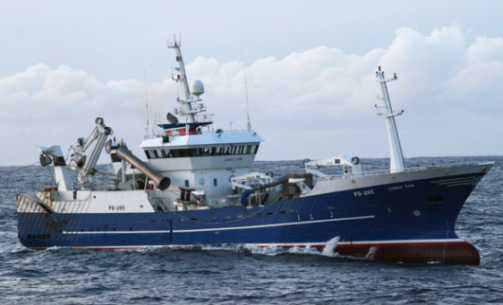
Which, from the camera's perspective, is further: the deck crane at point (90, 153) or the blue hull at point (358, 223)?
the deck crane at point (90, 153)

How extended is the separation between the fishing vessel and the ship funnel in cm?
6

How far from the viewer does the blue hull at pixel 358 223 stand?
2323 cm

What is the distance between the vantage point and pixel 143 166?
27797 mm

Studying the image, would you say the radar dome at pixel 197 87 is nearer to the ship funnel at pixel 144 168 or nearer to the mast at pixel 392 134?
the ship funnel at pixel 144 168

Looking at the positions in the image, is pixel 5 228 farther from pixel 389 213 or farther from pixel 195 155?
pixel 389 213

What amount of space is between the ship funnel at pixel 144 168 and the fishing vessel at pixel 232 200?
6cm

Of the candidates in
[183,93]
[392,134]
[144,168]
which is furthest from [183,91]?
[392,134]


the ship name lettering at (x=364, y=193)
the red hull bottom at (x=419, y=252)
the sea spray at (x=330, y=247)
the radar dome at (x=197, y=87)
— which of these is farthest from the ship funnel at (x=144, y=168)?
the ship name lettering at (x=364, y=193)

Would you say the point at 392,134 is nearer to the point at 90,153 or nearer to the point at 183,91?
the point at 183,91

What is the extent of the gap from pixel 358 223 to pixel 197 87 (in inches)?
427

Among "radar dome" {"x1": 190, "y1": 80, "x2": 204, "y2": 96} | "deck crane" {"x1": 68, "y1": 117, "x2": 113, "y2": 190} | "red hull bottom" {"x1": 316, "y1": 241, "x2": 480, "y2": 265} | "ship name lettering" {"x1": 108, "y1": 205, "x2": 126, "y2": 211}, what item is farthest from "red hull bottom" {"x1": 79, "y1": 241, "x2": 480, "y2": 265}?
"deck crane" {"x1": 68, "y1": 117, "x2": 113, "y2": 190}

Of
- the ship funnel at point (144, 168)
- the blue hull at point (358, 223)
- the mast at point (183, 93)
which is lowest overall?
the blue hull at point (358, 223)

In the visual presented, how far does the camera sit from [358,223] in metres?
23.8

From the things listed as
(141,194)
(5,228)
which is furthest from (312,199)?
(5,228)
